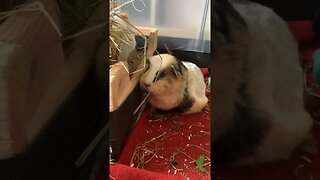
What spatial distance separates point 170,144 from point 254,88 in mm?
522

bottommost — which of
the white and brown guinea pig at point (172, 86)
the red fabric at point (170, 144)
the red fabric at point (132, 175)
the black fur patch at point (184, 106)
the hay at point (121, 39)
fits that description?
the red fabric at point (170, 144)

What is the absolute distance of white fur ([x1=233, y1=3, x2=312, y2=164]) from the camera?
0.46 meters

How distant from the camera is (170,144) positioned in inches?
39.0

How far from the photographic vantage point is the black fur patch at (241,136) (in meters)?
0.50

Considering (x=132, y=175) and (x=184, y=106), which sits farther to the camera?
(x=184, y=106)

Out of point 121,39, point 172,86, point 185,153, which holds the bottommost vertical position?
point 185,153

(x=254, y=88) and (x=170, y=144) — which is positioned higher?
(x=254, y=88)

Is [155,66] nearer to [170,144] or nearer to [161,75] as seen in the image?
[161,75]

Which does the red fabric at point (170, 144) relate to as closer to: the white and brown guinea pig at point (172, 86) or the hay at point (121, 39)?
the white and brown guinea pig at point (172, 86)

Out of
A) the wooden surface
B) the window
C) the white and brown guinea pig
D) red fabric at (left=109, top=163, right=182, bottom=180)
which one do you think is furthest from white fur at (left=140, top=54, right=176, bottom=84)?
the wooden surface

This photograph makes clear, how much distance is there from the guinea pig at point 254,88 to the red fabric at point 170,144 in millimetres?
336

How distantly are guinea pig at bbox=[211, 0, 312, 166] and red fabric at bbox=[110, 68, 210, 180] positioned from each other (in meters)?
0.34

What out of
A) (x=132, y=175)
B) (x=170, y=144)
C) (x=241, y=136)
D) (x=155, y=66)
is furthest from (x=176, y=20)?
(x=241, y=136)

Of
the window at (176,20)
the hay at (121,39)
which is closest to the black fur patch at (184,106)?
the hay at (121,39)
